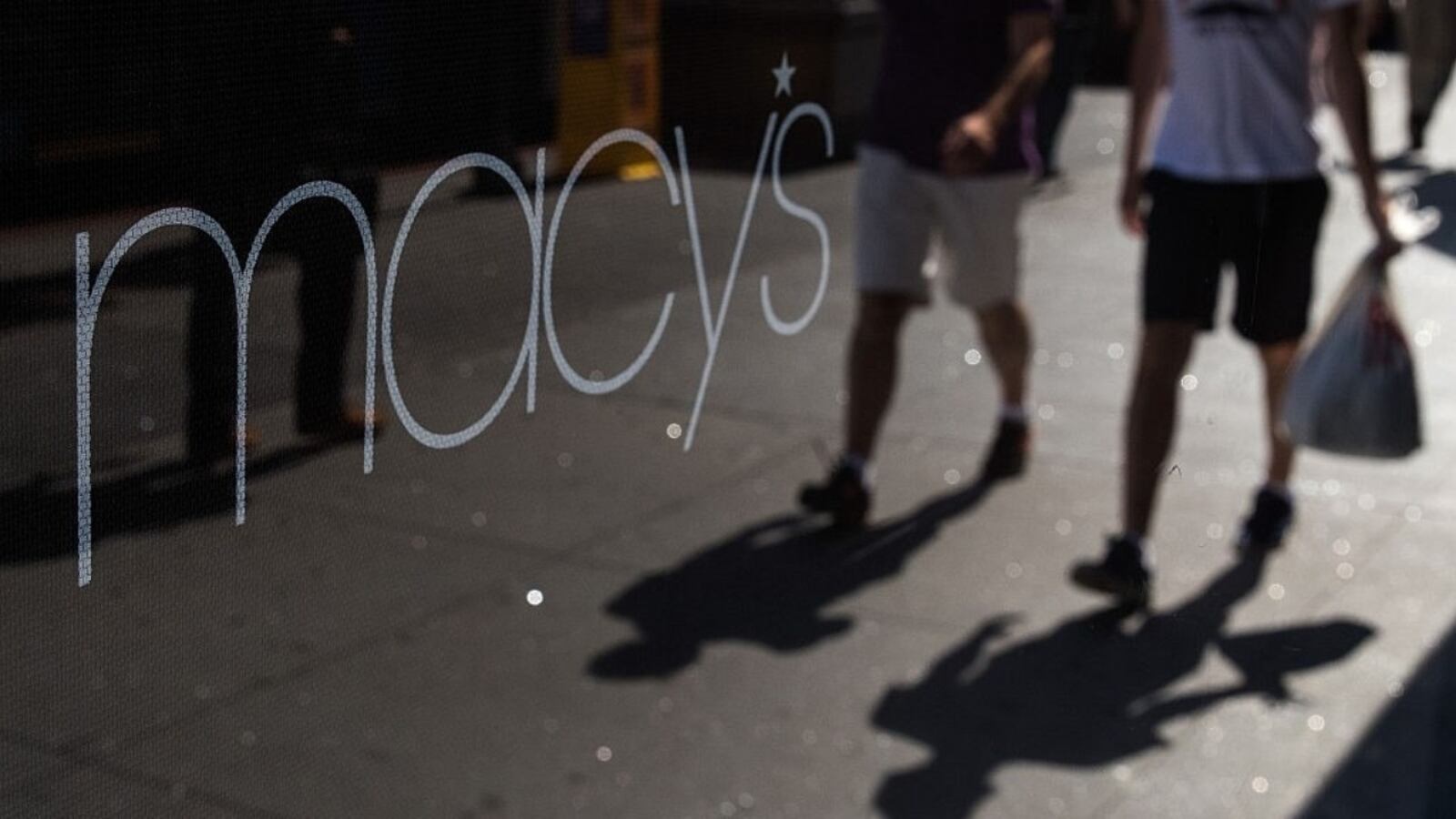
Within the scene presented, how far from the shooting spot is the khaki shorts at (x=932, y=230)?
9.45 feet

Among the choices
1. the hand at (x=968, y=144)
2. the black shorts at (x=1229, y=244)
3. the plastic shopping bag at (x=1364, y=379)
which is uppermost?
the hand at (x=968, y=144)

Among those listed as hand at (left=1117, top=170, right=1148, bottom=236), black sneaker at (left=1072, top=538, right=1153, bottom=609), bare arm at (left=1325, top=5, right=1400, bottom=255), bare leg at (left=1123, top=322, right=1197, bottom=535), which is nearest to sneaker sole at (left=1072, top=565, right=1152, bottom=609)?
black sneaker at (left=1072, top=538, right=1153, bottom=609)

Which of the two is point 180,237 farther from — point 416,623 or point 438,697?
point 438,697

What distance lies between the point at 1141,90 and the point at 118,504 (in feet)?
8.99

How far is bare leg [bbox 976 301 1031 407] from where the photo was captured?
3.94 m

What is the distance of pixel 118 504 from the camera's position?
1.47 meters

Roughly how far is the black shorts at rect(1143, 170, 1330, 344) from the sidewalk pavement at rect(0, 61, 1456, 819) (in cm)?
41

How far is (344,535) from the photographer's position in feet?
5.66

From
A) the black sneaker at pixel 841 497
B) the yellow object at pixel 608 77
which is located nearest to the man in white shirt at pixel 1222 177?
the black sneaker at pixel 841 497

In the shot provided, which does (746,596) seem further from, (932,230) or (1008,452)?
(1008,452)

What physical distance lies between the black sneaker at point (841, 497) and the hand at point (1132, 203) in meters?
0.92

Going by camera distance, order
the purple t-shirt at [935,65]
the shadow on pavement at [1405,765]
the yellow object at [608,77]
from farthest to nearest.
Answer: the shadow on pavement at [1405,765]
the purple t-shirt at [935,65]
the yellow object at [608,77]

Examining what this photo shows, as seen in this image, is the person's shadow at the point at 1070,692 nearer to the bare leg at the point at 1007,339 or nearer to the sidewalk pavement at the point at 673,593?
the sidewalk pavement at the point at 673,593

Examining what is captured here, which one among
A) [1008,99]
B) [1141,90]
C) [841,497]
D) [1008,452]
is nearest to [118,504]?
[1008,99]
